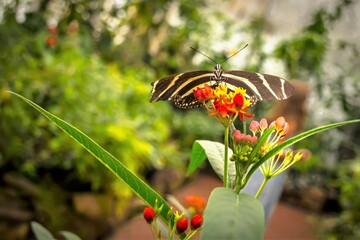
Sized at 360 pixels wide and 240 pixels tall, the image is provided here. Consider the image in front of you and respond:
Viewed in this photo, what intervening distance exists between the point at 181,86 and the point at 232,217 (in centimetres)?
21


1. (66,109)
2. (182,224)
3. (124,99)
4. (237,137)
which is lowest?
(182,224)

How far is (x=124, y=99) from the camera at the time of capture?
3.73m

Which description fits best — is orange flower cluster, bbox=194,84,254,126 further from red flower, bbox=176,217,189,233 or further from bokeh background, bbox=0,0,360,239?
bokeh background, bbox=0,0,360,239

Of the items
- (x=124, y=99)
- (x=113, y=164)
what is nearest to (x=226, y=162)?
(x=113, y=164)

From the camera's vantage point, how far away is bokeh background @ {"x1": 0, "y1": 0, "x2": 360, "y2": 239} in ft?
9.48

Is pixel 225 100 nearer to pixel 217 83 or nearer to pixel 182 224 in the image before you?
pixel 217 83

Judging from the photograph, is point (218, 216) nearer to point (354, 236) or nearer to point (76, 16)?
point (76, 16)

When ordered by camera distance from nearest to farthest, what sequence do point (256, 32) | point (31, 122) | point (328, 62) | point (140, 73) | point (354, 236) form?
point (31, 122) → point (354, 236) → point (140, 73) → point (328, 62) → point (256, 32)

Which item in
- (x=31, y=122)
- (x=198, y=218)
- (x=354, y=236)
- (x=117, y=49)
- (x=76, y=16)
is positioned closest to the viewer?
(x=198, y=218)

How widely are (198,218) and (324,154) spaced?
517cm

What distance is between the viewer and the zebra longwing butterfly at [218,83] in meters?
0.55

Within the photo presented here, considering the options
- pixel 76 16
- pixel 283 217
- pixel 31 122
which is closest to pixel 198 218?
pixel 31 122

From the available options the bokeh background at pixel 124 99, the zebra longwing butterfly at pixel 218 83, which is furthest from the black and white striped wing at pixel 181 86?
the bokeh background at pixel 124 99

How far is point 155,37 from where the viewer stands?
18.0 feet
